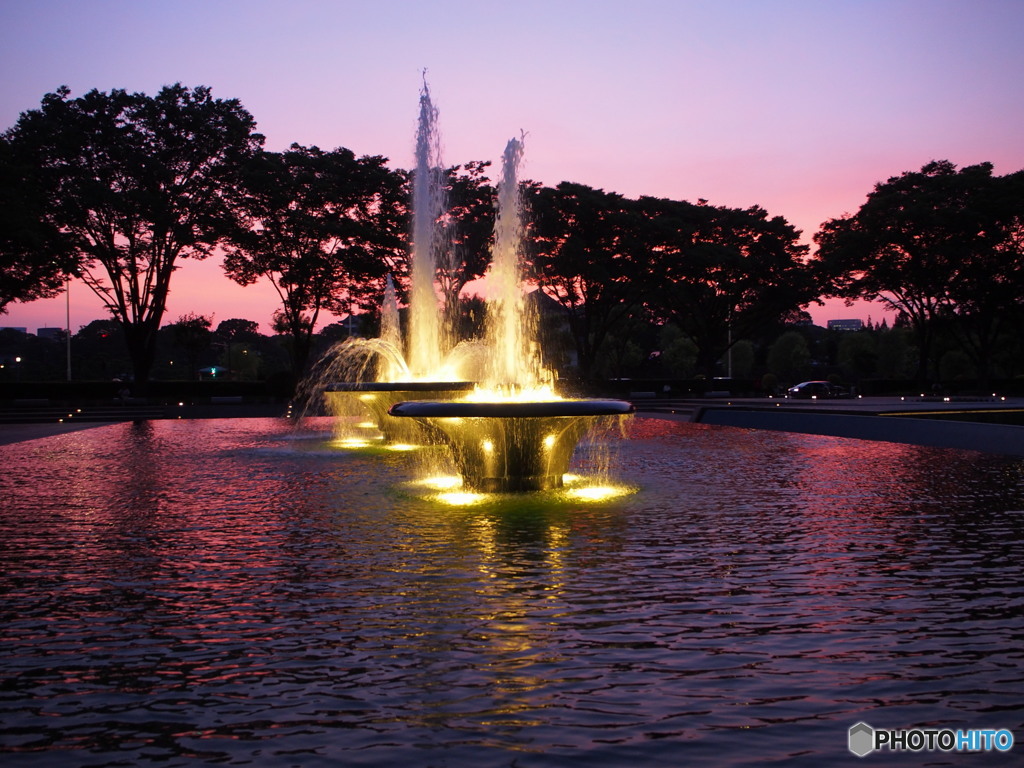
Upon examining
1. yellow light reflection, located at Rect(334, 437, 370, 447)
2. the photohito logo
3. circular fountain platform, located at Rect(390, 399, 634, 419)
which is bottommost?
the photohito logo

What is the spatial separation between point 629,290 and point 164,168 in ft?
82.4

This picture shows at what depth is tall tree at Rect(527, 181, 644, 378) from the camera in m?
50.6

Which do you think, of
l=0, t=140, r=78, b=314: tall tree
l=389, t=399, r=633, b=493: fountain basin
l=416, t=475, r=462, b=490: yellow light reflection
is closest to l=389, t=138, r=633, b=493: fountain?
l=389, t=399, r=633, b=493: fountain basin

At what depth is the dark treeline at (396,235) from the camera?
144 ft

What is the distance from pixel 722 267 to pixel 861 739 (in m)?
50.3

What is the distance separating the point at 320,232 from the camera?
5006 cm

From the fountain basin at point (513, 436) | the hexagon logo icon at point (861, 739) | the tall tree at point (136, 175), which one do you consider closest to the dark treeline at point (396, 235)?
the tall tree at point (136, 175)

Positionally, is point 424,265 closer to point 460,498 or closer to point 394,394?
point 394,394

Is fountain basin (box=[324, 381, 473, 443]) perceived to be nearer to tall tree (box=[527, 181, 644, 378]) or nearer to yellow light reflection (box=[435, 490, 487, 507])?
yellow light reflection (box=[435, 490, 487, 507])

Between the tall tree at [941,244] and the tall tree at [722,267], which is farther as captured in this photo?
the tall tree at [722,267]

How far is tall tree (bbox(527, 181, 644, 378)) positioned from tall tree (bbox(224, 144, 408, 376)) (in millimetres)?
7657

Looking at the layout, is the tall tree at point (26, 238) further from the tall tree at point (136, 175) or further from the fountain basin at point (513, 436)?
the fountain basin at point (513, 436)

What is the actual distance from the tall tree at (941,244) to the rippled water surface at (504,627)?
40.5 m

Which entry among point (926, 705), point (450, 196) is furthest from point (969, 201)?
point (926, 705)
